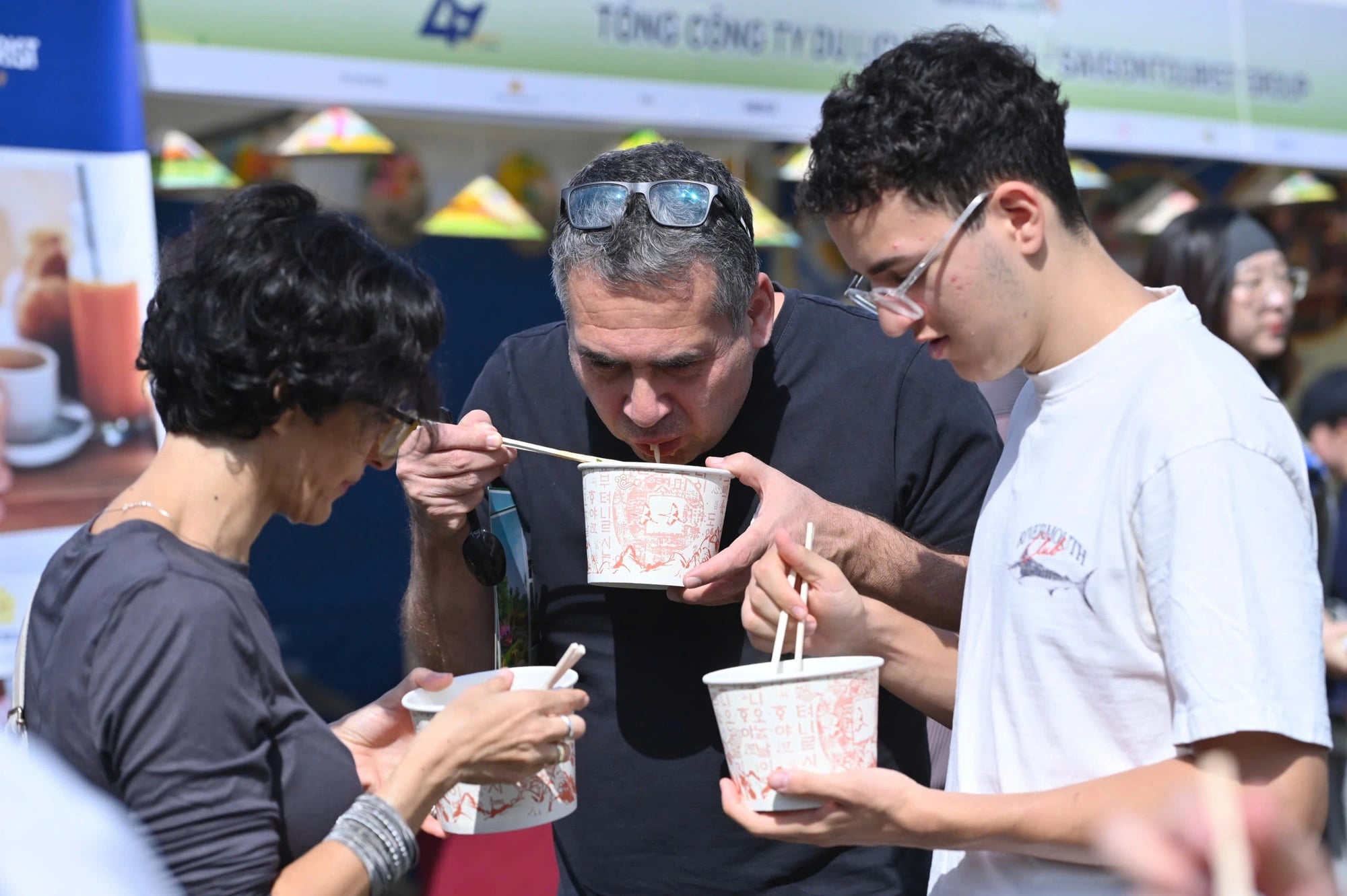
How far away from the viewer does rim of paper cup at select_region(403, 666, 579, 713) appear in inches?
68.7

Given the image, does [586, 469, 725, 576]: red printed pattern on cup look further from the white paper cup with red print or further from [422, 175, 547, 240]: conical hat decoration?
[422, 175, 547, 240]: conical hat decoration

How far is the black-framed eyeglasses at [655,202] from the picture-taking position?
2078mm

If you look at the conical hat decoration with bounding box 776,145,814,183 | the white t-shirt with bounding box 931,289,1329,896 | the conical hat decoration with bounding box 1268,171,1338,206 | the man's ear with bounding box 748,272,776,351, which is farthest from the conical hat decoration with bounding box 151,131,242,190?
the conical hat decoration with bounding box 1268,171,1338,206

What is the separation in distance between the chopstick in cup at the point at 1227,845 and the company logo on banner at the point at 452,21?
157 inches

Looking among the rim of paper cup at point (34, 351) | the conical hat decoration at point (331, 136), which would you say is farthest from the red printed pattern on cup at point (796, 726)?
the conical hat decoration at point (331, 136)

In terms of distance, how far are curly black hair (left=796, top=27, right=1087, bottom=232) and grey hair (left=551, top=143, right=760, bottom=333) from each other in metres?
0.37

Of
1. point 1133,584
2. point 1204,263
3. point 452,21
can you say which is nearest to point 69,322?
point 452,21

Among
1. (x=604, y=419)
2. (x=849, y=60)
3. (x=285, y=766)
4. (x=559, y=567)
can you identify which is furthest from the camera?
(x=849, y=60)

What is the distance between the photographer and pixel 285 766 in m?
1.56

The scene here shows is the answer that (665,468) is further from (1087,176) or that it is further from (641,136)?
(1087,176)

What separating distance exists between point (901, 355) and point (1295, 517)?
0.99 m

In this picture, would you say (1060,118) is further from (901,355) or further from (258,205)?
(258,205)

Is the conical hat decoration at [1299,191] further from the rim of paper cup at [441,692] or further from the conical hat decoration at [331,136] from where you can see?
the rim of paper cup at [441,692]

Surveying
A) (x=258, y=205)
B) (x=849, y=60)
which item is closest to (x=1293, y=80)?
(x=849, y=60)
